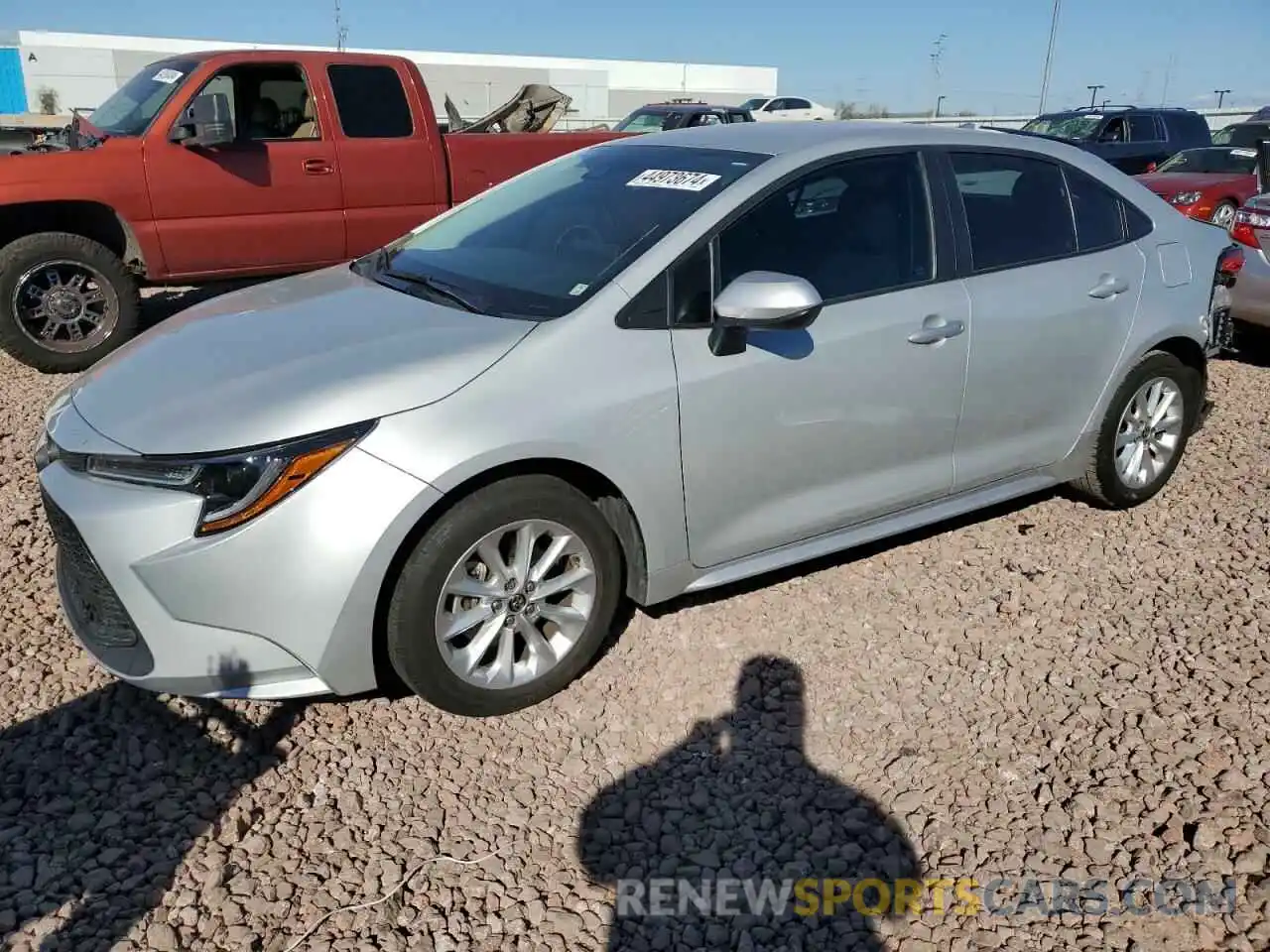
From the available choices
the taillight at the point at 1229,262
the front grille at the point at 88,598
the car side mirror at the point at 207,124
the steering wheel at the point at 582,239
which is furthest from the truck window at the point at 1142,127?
the front grille at the point at 88,598

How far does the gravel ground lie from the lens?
→ 94.0 inches

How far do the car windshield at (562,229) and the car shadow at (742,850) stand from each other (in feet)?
4.63

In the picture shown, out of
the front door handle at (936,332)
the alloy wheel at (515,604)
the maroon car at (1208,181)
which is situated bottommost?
the alloy wheel at (515,604)

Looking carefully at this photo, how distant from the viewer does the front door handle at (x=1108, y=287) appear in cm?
406

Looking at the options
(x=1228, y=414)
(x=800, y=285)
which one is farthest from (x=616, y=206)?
(x=1228, y=414)

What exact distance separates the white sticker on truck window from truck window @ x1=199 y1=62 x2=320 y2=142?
4.31 meters

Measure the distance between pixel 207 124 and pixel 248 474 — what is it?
4751mm

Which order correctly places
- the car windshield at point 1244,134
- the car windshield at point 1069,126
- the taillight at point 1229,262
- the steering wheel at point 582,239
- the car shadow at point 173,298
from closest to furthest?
the steering wheel at point 582,239
the taillight at point 1229,262
the car shadow at point 173,298
the car windshield at point 1244,134
the car windshield at point 1069,126

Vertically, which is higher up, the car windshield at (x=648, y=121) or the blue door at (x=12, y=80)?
the blue door at (x=12, y=80)

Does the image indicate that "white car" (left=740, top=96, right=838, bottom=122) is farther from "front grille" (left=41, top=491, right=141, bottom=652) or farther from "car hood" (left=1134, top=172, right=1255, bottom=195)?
"front grille" (left=41, top=491, right=141, bottom=652)

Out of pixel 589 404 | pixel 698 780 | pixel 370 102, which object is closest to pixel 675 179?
pixel 589 404

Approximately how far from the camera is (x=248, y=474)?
262 cm

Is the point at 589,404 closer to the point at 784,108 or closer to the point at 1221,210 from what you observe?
the point at 1221,210

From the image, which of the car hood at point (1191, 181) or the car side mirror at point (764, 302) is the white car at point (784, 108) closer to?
the car hood at point (1191, 181)
